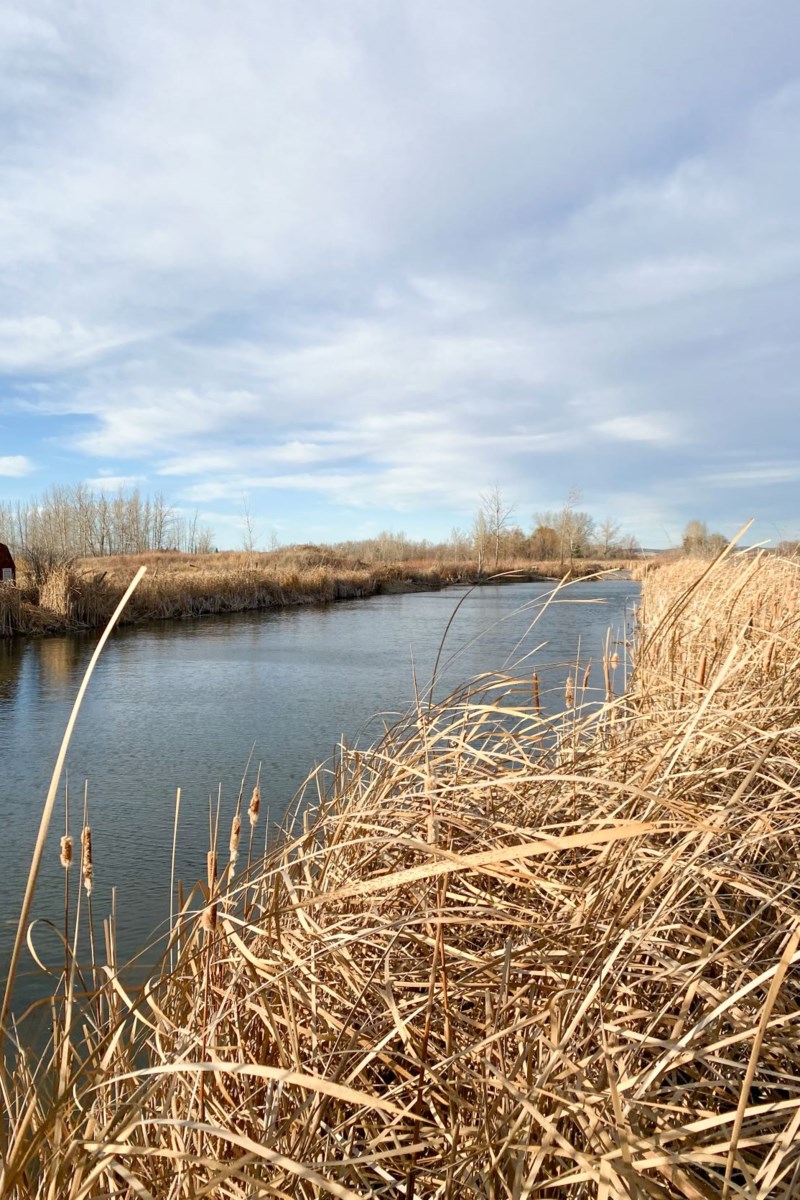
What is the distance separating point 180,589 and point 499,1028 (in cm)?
1896

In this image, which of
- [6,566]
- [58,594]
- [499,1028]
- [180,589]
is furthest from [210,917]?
[180,589]

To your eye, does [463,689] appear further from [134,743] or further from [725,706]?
[134,743]

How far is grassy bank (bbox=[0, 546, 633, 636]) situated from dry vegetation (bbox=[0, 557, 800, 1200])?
737 cm

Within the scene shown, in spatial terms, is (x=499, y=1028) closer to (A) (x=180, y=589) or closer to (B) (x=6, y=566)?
(B) (x=6, y=566)

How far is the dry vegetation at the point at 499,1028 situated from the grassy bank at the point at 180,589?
737 cm

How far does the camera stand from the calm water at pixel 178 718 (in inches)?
165

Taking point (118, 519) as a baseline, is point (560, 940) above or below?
below

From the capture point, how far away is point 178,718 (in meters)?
7.97

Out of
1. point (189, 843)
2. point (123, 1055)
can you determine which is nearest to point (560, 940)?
point (123, 1055)

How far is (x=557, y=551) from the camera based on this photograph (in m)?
53.9

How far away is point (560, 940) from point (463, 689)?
1011 mm

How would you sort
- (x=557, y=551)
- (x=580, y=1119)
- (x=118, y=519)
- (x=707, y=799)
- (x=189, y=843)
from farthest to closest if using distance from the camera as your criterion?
(x=557, y=551), (x=118, y=519), (x=189, y=843), (x=707, y=799), (x=580, y=1119)

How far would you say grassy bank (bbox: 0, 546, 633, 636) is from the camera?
15.1 metres

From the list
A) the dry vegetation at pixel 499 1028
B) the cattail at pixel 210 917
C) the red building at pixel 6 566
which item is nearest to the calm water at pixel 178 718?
the dry vegetation at pixel 499 1028
